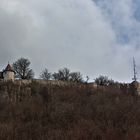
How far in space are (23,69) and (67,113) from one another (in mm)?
26971

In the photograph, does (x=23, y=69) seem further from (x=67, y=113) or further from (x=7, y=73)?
(x=67, y=113)

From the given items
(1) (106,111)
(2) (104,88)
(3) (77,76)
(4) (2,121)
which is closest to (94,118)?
(1) (106,111)

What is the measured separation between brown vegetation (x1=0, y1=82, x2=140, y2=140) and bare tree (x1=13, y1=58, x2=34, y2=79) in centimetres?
1423

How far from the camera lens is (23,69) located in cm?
6956

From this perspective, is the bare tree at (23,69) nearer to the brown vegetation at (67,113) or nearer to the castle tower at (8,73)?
the castle tower at (8,73)

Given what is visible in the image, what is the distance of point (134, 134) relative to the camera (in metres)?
36.2

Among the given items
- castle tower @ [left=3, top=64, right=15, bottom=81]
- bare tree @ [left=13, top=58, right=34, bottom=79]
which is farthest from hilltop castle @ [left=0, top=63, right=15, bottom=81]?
bare tree @ [left=13, top=58, right=34, bottom=79]

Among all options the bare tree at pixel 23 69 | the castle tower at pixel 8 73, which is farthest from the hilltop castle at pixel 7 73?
the bare tree at pixel 23 69

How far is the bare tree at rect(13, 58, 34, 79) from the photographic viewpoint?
69125 millimetres

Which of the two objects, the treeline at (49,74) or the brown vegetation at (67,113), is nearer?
the brown vegetation at (67,113)

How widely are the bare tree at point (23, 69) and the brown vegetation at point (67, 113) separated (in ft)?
46.7

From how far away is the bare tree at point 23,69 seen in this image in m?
69.1

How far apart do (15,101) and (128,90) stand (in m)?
17.6

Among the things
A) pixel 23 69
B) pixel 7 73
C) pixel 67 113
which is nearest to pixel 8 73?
pixel 7 73
